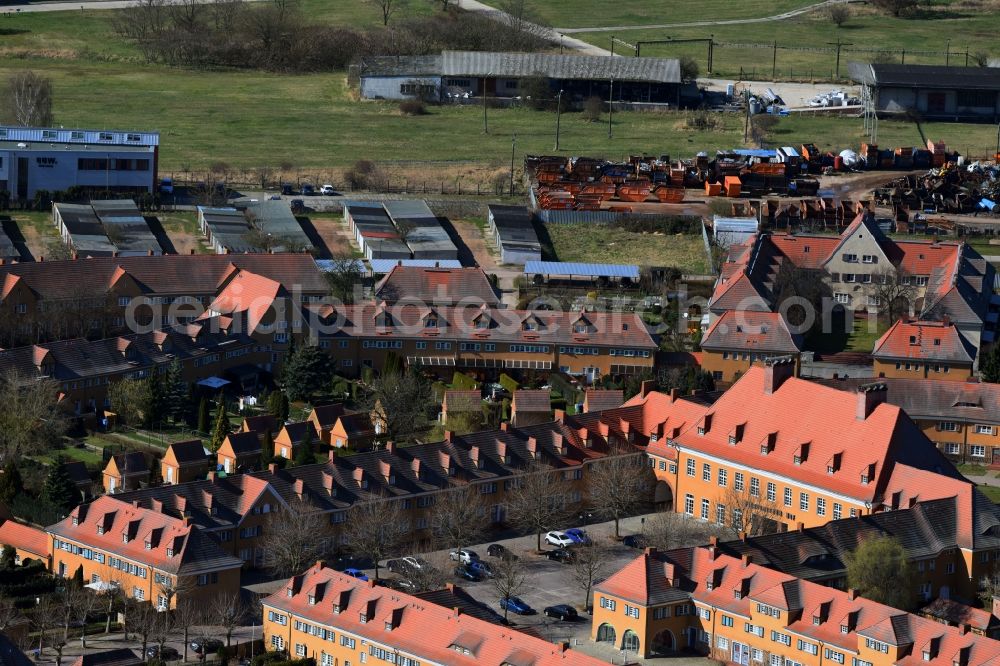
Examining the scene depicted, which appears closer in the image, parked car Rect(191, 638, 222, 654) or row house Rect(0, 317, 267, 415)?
parked car Rect(191, 638, 222, 654)

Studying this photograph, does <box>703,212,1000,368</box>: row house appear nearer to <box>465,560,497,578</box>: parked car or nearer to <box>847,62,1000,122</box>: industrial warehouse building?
<box>465,560,497,578</box>: parked car

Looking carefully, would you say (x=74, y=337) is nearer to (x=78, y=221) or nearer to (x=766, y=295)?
(x=78, y=221)

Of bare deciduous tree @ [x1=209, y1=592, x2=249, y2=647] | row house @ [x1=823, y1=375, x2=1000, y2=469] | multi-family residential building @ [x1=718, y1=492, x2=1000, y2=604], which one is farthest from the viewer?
row house @ [x1=823, y1=375, x2=1000, y2=469]

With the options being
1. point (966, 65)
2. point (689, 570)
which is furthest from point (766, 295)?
point (966, 65)

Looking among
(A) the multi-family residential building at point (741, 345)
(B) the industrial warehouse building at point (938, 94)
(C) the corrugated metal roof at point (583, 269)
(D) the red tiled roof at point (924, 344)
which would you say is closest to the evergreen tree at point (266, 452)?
(A) the multi-family residential building at point (741, 345)

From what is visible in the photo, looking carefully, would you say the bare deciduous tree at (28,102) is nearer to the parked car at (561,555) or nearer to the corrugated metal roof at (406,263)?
the corrugated metal roof at (406,263)

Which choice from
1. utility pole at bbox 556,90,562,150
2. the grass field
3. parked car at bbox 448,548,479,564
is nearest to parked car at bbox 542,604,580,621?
parked car at bbox 448,548,479,564
